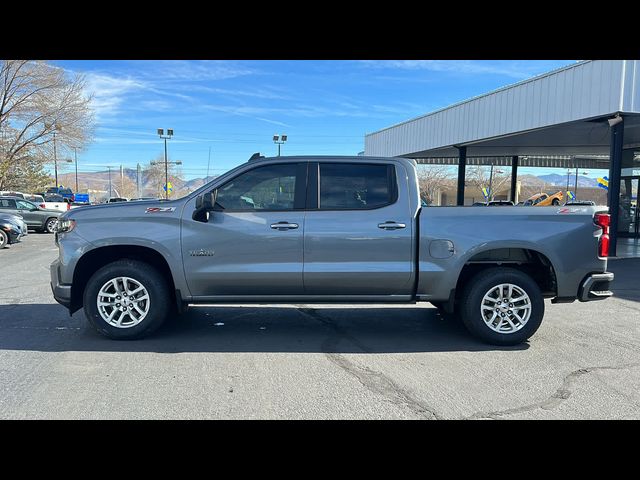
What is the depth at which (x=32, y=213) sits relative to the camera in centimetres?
2070

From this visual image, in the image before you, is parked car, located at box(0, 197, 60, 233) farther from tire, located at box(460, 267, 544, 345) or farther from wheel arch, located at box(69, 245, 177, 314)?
tire, located at box(460, 267, 544, 345)

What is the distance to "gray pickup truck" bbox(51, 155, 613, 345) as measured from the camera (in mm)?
5082

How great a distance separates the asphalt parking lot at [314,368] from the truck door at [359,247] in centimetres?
69

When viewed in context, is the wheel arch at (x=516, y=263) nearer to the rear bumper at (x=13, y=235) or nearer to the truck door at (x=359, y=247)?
the truck door at (x=359, y=247)

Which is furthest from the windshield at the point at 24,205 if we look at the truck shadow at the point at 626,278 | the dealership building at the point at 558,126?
the truck shadow at the point at 626,278

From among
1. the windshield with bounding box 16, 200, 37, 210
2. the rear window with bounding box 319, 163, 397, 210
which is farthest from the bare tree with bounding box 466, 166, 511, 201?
the rear window with bounding box 319, 163, 397, 210

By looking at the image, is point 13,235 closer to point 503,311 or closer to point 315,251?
point 315,251

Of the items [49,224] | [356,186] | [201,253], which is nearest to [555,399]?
[356,186]

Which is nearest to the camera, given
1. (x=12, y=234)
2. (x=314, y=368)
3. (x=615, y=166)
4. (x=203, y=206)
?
(x=314, y=368)

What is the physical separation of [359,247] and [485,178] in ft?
227

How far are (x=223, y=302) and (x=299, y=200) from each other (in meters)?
1.45

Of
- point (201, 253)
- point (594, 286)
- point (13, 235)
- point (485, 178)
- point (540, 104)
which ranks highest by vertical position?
point (485, 178)

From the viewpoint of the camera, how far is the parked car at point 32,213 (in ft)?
66.4
